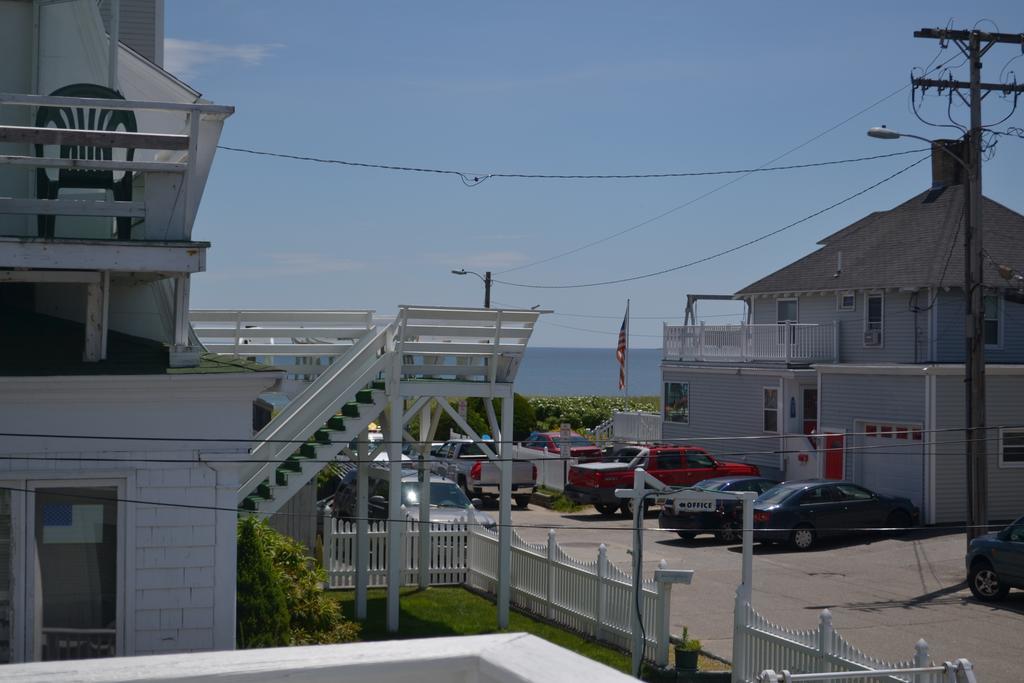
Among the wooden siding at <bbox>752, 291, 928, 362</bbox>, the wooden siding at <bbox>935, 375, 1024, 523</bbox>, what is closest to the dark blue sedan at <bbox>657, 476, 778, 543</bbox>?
the wooden siding at <bbox>935, 375, 1024, 523</bbox>

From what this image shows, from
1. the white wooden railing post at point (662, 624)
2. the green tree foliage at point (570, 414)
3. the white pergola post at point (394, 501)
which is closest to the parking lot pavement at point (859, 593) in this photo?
the white wooden railing post at point (662, 624)

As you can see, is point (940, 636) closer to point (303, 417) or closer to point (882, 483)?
point (303, 417)

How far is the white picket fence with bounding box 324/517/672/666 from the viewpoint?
48.1 ft

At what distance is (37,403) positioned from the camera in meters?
9.91

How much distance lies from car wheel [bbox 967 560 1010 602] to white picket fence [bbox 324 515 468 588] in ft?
29.8

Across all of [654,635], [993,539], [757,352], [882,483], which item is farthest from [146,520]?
[757,352]

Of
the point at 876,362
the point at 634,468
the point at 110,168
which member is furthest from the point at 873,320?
the point at 110,168

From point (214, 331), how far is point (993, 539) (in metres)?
13.7

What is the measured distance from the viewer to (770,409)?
34406mm

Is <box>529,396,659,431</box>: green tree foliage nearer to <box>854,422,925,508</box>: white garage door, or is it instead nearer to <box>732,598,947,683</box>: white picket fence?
<box>854,422,925,508</box>: white garage door

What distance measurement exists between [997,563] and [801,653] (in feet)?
30.3

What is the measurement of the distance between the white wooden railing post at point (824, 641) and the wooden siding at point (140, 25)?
12020 mm

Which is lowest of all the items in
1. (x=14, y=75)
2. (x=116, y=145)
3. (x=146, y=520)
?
(x=146, y=520)

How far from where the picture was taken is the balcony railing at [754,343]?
33.3 m
